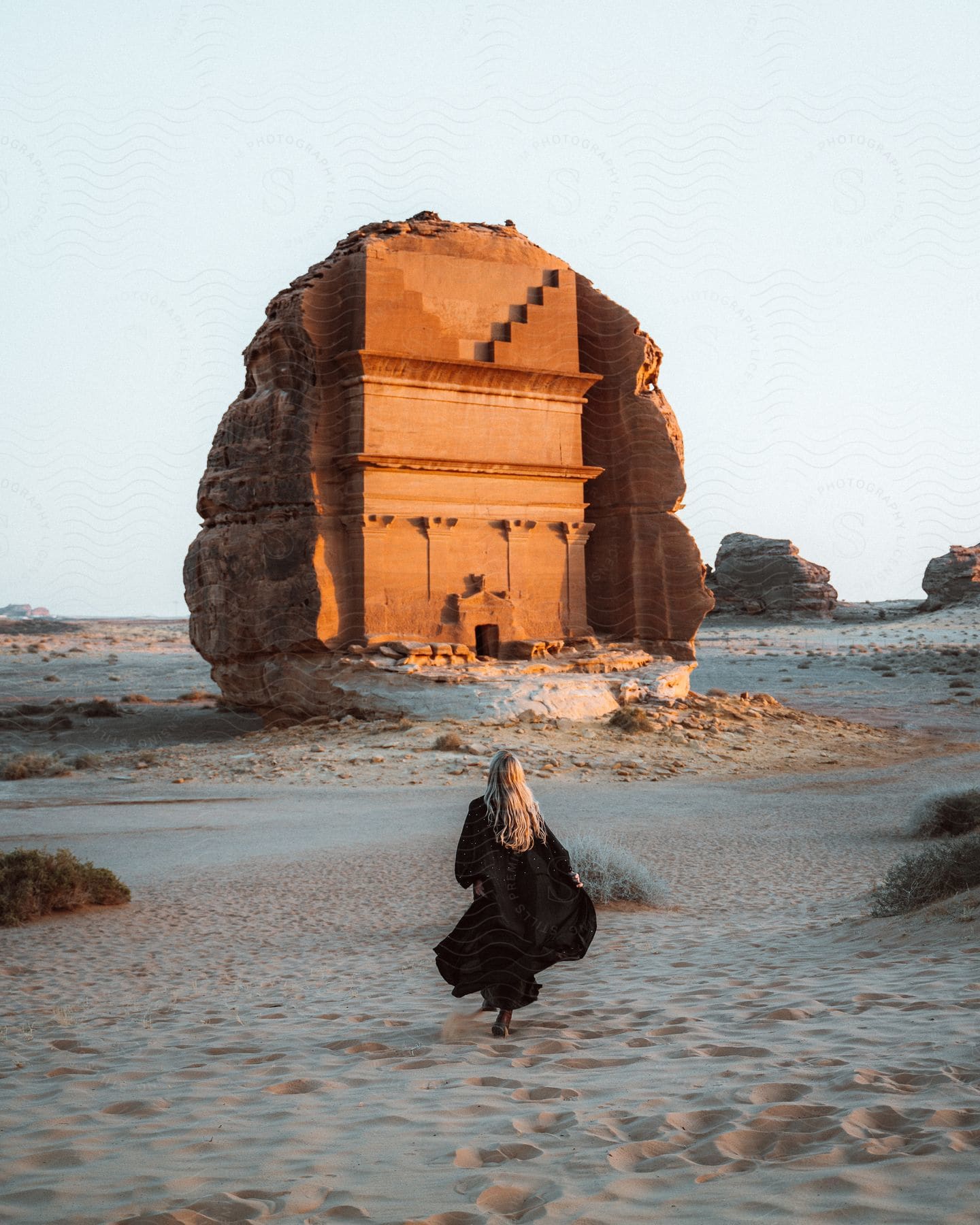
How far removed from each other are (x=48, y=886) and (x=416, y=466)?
1250 centimetres

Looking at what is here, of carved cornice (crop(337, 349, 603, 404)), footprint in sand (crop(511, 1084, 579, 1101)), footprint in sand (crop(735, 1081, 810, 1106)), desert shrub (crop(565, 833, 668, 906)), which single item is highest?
carved cornice (crop(337, 349, 603, 404))

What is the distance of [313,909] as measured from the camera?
9852 mm

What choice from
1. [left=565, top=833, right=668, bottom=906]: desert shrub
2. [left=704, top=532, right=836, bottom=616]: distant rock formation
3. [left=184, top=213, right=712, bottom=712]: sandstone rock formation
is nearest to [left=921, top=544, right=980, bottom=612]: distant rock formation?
[left=704, top=532, right=836, bottom=616]: distant rock formation

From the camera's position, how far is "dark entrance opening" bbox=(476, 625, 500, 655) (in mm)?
21984

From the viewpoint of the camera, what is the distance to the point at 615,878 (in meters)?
9.91

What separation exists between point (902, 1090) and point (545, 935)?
2254 mm

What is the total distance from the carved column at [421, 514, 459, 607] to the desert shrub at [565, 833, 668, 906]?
11.7 meters

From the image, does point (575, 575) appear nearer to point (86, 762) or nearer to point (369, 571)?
point (369, 571)

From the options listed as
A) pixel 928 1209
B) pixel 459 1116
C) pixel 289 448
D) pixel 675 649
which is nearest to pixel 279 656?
pixel 289 448

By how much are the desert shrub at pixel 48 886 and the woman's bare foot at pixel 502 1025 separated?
16.1 ft

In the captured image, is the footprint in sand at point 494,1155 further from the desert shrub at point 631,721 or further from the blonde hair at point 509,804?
the desert shrub at point 631,721

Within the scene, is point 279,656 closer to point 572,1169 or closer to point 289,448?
point 289,448

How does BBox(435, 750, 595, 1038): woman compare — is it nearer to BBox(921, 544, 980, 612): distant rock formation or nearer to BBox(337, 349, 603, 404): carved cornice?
BBox(337, 349, 603, 404): carved cornice

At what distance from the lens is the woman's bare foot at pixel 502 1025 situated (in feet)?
19.9
